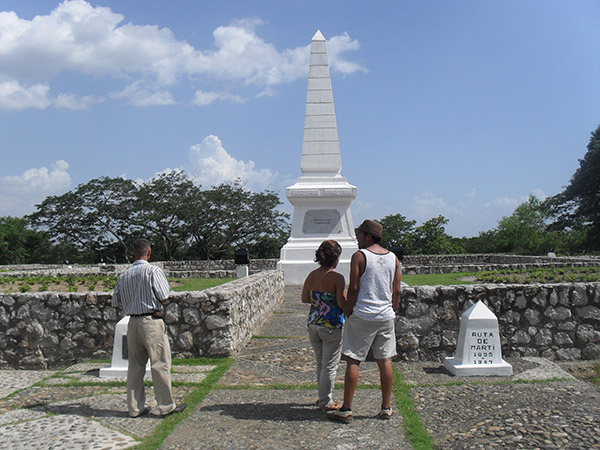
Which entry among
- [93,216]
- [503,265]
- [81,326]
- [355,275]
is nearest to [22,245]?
[93,216]

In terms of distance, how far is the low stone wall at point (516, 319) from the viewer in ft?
21.7

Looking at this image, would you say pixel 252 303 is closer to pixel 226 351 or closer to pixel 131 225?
pixel 226 351

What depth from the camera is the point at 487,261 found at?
27.9 meters

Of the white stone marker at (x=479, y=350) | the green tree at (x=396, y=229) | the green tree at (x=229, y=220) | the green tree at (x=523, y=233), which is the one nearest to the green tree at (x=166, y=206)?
the green tree at (x=229, y=220)

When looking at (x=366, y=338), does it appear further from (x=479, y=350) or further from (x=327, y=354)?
(x=479, y=350)

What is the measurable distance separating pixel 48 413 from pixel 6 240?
124ft

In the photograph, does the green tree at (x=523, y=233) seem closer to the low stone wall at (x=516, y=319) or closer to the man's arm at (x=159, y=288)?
the low stone wall at (x=516, y=319)

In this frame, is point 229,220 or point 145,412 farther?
point 229,220

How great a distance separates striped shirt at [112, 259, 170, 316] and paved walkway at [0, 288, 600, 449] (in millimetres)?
997

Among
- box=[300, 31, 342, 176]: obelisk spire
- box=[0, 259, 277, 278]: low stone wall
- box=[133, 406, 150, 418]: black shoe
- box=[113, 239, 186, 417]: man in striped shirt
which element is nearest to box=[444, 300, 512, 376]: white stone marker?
box=[113, 239, 186, 417]: man in striped shirt

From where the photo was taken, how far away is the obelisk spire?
1795 centimetres

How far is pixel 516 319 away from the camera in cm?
670

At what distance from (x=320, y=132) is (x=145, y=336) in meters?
14.2

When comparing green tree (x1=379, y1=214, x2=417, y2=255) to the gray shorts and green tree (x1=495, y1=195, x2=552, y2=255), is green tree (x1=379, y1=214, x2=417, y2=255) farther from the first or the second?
the gray shorts
